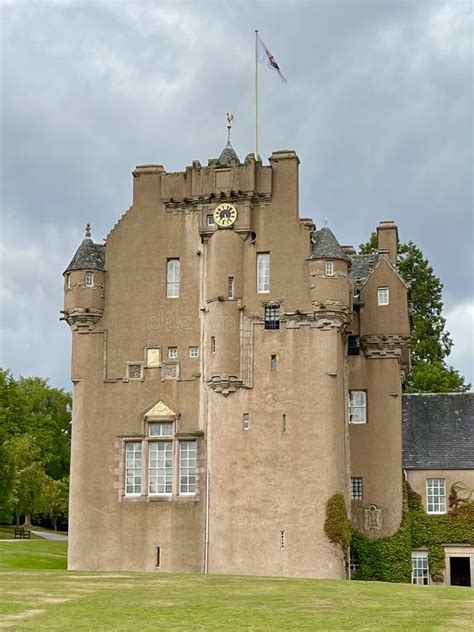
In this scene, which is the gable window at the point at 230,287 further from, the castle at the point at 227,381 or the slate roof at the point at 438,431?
the slate roof at the point at 438,431

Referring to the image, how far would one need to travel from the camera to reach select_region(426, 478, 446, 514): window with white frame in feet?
167

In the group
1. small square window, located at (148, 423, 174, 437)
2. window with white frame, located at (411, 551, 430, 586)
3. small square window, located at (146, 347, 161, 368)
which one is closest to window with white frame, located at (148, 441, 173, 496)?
small square window, located at (148, 423, 174, 437)

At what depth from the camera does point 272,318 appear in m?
49.0

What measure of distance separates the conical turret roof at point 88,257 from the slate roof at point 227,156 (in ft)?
23.4

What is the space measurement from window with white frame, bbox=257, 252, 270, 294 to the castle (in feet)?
0.24

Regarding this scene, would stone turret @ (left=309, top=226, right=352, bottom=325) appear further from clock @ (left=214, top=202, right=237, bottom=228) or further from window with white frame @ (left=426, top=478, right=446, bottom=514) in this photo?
window with white frame @ (left=426, top=478, right=446, bottom=514)

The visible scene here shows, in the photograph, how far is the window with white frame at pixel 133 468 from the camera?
49000mm

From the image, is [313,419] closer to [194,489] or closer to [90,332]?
[194,489]

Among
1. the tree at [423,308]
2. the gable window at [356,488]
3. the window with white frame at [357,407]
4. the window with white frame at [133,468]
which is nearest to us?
the window with white frame at [133,468]

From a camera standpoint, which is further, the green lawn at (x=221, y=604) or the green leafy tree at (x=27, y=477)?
the green leafy tree at (x=27, y=477)

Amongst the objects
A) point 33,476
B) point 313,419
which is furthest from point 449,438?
point 33,476

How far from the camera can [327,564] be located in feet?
150

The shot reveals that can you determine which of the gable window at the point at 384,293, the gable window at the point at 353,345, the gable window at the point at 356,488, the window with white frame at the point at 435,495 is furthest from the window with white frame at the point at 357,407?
the gable window at the point at 384,293

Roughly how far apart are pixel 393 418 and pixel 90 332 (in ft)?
49.4
